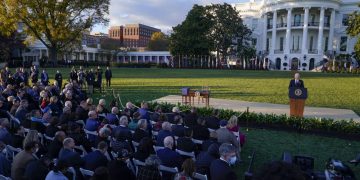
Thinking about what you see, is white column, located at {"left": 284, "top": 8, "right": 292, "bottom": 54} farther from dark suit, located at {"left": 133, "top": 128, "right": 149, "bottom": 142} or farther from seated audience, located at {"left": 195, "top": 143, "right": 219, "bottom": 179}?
seated audience, located at {"left": 195, "top": 143, "right": 219, "bottom": 179}

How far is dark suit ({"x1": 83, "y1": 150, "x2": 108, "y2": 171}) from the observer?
561cm

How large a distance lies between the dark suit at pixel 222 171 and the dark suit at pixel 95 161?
206 cm

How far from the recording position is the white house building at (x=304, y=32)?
6738 centimetres

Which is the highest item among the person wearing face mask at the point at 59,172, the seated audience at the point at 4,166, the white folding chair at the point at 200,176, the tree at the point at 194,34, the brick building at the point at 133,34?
the brick building at the point at 133,34

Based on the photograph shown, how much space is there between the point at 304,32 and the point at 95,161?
70297mm

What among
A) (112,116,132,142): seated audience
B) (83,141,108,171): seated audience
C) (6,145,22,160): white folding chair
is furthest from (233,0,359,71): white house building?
(6,145,22,160): white folding chair

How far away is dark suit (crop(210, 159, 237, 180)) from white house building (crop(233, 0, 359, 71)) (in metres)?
67.5

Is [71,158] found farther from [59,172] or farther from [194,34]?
[194,34]

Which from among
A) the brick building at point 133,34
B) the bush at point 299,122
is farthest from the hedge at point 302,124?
the brick building at point 133,34

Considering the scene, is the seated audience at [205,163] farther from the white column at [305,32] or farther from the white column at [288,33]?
the white column at [288,33]

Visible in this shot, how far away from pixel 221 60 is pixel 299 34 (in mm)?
19502

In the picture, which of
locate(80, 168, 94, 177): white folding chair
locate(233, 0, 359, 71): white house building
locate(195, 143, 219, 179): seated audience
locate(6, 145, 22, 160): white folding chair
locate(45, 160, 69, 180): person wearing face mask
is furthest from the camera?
locate(233, 0, 359, 71): white house building

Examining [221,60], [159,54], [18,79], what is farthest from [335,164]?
[159,54]

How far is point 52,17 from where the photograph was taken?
47438 mm
